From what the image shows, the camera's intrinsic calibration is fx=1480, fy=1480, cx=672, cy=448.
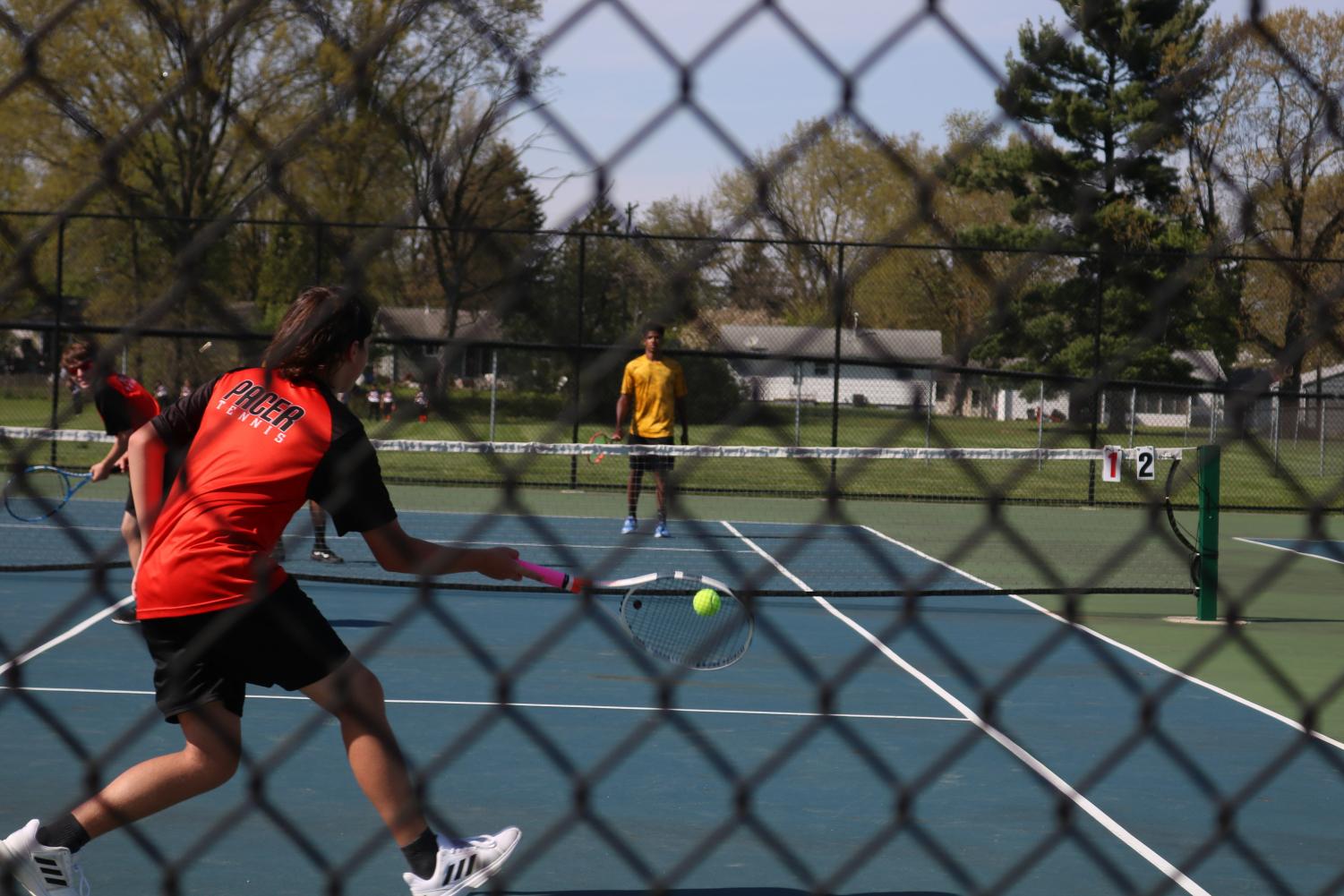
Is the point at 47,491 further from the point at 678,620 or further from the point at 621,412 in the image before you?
the point at 678,620

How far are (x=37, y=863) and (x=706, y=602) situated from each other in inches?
67.0

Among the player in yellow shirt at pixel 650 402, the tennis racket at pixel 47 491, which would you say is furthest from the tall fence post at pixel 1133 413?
the tennis racket at pixel 47 491

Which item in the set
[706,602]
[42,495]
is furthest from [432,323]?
[42,495]

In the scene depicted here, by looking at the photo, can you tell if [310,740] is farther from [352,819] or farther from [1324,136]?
[1324,136]

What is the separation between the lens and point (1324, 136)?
1736 millimetres

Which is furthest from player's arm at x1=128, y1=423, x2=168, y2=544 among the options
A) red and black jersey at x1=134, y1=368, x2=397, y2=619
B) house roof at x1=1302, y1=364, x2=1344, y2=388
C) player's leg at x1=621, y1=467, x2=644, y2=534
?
player's leg at x1=621, y1=467, x2=644, y2=534

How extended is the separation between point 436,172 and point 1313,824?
419cm

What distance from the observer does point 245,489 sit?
2.98 m

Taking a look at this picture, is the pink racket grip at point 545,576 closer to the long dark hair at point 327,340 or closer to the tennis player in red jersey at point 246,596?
the tennis player in red jersey at point 246,596

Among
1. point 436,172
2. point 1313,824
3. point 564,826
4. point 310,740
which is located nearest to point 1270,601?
point 1313,824

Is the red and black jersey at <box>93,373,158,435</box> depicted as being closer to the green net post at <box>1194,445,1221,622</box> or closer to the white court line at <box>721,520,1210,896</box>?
the white court line at <box>721,520,1210,896</box>

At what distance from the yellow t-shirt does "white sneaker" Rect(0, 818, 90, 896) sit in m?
9.19

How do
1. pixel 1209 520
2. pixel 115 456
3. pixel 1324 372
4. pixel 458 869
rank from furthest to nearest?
pixel 1324 372
pixel 1209 520
pixel 115 456
pixel 458 869

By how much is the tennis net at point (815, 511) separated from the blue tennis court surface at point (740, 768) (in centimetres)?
118
